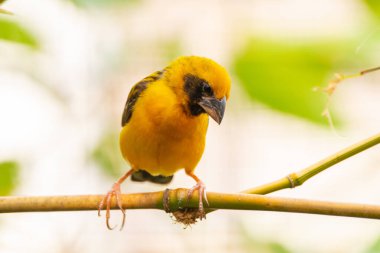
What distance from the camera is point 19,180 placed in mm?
2133

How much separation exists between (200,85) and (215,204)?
160cm

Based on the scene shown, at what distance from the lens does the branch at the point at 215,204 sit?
6.03 ft

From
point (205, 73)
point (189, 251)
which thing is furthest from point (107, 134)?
point (189, 251)

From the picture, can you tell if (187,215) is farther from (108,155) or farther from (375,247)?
(375,247)

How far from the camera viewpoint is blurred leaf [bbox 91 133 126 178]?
2.91 metres

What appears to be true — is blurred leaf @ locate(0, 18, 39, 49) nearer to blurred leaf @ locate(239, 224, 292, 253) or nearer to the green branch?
the green branch

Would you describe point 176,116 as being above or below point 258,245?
above

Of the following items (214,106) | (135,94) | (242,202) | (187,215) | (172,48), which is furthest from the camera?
(135,94)

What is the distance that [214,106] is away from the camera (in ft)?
11.1

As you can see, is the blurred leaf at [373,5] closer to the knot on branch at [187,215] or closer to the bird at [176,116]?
the knot on branch at [187,215]

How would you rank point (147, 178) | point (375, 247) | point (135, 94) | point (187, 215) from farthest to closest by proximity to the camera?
point (147, 178)
point (135, 94)
point (187, 215)
point (375, 247)

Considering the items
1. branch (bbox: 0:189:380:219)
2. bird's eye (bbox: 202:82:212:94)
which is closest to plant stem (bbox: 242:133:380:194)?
branch (bbox: 0:189:380:219)

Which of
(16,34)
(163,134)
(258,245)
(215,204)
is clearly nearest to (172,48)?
(163,134)

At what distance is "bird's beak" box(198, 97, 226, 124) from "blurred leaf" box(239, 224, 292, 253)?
0.86 m
